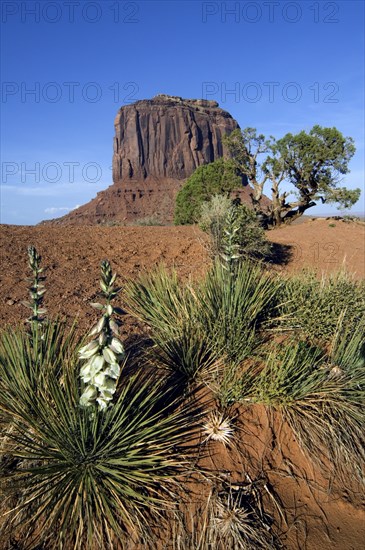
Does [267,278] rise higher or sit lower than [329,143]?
lower

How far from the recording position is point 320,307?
4.81m

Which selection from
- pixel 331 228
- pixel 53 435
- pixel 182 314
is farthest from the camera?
pixel 331 228

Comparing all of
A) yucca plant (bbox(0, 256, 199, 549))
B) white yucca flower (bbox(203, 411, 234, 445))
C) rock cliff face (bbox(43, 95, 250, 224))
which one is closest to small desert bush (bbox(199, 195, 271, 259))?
white yucca flower (bbox(203, 411, 234, 445))

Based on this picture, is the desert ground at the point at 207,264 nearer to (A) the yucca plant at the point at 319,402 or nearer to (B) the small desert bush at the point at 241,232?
(A) the yucca plant at the point at 319,402

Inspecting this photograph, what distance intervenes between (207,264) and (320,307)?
463cm

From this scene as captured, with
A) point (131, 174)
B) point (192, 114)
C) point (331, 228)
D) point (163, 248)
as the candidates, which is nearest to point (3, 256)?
point (163, 248)

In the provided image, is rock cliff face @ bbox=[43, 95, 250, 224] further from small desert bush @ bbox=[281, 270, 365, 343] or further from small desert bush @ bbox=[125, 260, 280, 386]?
small desert bush @ bbox=[125, 260, 280, 386]

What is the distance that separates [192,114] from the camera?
98500mm

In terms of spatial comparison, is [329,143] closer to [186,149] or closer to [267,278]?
[267,278]

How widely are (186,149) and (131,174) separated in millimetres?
14706

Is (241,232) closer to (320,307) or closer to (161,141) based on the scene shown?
(320,307)

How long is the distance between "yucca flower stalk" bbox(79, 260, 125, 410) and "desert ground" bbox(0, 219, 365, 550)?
1309 millimetres

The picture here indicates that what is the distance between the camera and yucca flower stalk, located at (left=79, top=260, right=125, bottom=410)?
2.36m

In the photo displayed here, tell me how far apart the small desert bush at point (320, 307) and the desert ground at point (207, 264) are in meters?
0.84
